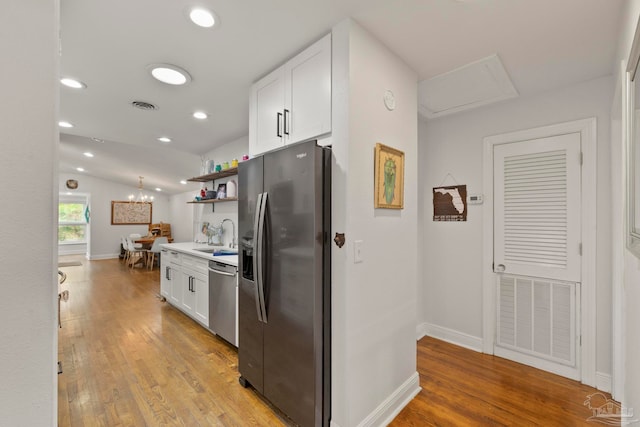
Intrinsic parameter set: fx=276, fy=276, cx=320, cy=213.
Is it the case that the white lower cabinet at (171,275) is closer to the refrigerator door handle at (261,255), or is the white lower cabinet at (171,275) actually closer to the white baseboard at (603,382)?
the refrigerator door handle at (261,255)

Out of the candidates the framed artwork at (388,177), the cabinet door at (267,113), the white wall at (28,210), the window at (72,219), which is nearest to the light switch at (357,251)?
the framed artwork at (388,177)

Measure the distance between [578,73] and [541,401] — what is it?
8.15ft

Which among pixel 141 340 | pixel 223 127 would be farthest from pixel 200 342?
pixel 223 127

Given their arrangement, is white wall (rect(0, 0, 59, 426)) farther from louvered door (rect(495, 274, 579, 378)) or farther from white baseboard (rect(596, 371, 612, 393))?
white baseboard (rect(596, 371, 612, 393))

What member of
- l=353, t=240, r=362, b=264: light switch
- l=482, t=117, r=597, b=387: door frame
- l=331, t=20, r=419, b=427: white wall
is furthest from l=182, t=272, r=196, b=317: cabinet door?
l=482, t=117, r=597, b=387: door frame

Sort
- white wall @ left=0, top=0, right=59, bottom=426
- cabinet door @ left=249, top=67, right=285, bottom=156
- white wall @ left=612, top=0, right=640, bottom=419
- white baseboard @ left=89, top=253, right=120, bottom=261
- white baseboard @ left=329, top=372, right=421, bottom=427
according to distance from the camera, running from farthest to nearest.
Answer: white baseboard @ left=89, top=253, right=120, bottom=261, cabinet door @ left=249, top=67, right=285, bottom=156, white baseboard @ left=329, top=372, right=421, bottom=427, white wall @ left=612, top=0, right=640, bottom=419, white wall @ left=0, top=0, right=59, bottom=426

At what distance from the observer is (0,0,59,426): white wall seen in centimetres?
62

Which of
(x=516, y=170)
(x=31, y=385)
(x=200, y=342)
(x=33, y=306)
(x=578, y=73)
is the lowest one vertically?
(x=200, y=342)

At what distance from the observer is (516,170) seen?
2.56 m

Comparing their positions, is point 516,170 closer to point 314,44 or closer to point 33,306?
point 314,44

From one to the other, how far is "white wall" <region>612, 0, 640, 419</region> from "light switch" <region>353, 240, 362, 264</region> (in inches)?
48.8

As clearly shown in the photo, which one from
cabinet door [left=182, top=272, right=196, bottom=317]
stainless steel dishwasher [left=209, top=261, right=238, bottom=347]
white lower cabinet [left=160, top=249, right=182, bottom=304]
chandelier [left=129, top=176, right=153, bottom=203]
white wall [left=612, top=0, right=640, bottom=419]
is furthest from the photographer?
chandelier [left=129, top=176, right=153, bottom=203]

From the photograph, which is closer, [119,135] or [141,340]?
[141,340]

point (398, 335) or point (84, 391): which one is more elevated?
point (398, 335)
